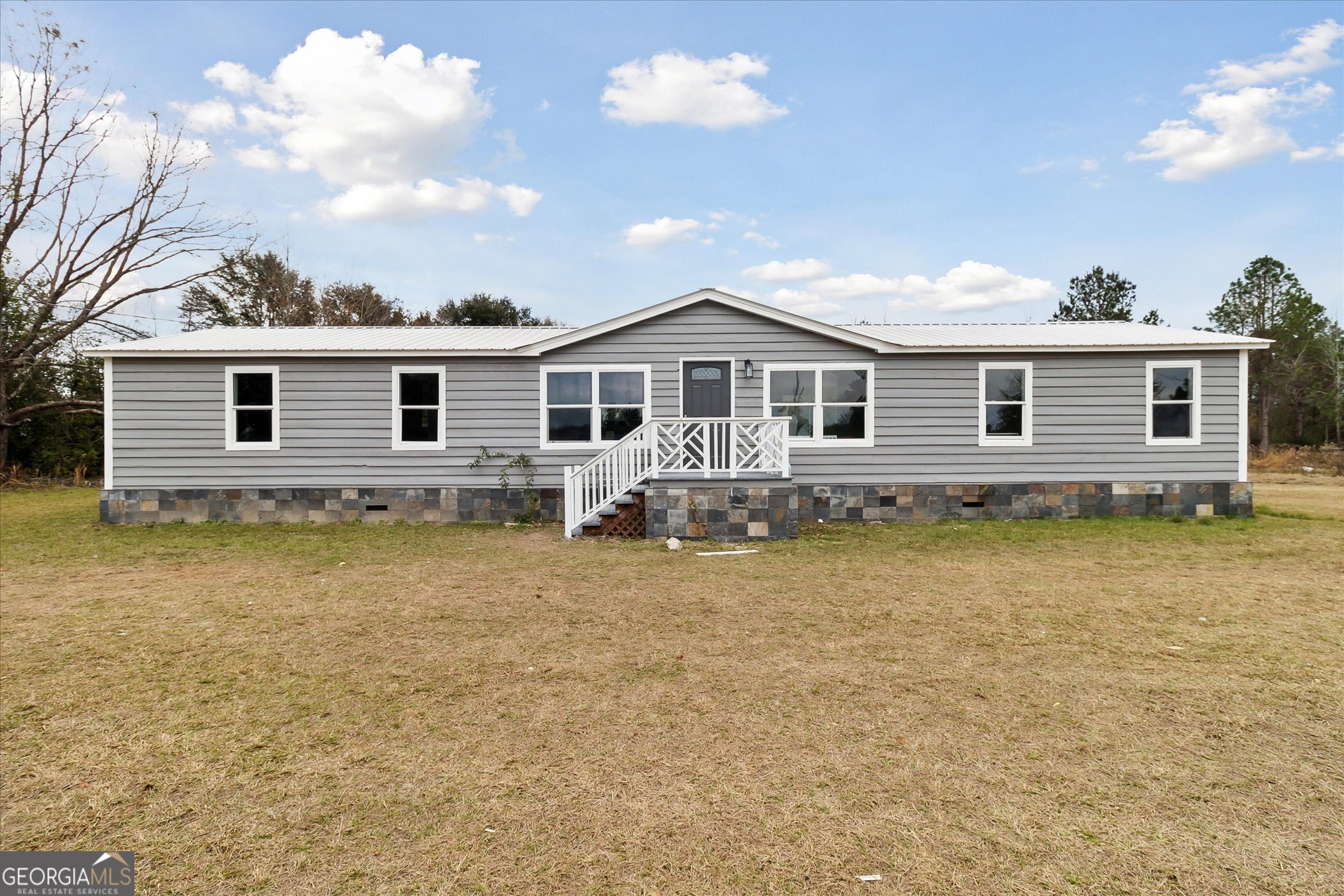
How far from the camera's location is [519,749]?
3.30 m

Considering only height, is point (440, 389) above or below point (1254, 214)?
below

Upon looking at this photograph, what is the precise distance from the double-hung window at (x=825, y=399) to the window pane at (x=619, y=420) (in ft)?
8.38

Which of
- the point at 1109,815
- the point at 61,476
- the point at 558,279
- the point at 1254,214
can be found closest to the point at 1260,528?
the point at 1254,214

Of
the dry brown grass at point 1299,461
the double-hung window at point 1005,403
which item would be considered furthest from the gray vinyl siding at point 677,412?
the dry brown grass at point 1299,461

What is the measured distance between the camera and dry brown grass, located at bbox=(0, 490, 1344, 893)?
2.42 m

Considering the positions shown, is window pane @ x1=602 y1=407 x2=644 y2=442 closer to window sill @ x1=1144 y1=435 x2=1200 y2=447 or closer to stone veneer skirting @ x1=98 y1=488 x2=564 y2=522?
stone veneer skirting @ x1=98 y1=488 x2=564 y2=522

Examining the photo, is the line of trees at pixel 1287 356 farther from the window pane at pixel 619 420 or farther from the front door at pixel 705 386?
the window pane at pixel 619 420

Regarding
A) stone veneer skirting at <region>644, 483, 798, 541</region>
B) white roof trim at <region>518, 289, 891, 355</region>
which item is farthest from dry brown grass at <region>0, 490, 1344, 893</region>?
white roof trim at <region>518, 289, 891, 355</region>

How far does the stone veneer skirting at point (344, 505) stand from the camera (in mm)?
11805

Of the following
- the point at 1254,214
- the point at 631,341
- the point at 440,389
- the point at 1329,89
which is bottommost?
the point at 440,389

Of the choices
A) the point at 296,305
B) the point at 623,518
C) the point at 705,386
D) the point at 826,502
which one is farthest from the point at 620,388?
the point at 296,305

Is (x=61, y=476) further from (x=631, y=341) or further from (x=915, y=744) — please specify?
(x=915, y=744)

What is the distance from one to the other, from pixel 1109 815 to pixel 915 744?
0.86m

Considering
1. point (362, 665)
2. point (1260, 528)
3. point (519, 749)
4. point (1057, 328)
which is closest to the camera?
point (519, 749)
